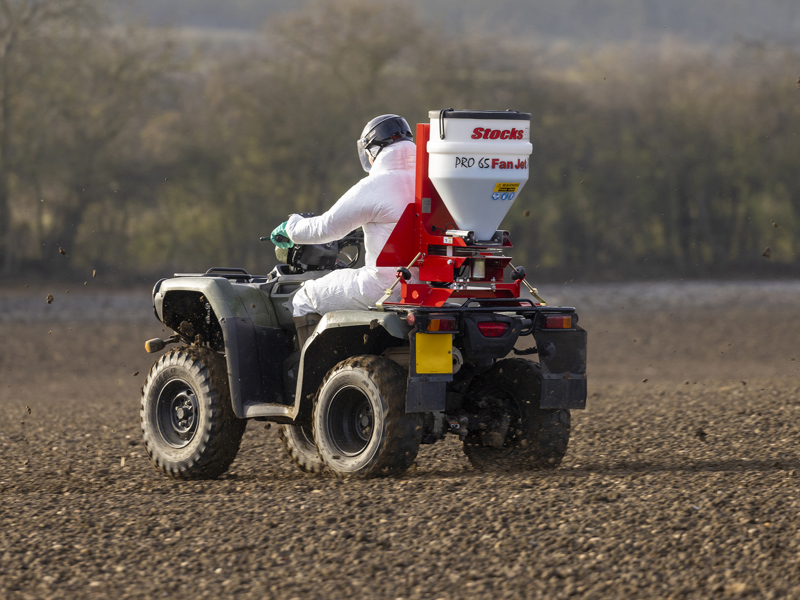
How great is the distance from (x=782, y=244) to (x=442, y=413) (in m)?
25.5

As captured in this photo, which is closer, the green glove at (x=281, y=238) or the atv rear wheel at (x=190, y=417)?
the green glove at (x=281, y=238)

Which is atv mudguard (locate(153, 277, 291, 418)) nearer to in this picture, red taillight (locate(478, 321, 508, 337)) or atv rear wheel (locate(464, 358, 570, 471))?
atv rear wheel (locate(464, 358, 570, 471))

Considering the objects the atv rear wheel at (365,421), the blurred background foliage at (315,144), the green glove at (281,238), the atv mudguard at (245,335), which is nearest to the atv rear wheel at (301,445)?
the atv mudguard at (245,335)

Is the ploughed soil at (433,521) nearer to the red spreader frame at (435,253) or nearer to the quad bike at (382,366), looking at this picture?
the quad bike at (382,366)

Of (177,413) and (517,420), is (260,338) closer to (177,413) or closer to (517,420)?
(177,413)

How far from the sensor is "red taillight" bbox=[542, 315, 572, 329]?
269 inches

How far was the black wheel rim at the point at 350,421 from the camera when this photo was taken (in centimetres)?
680

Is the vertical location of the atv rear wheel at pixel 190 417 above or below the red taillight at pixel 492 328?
below

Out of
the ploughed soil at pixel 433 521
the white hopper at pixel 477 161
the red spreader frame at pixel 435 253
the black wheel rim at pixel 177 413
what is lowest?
the ploughed soil at pixel 433 521

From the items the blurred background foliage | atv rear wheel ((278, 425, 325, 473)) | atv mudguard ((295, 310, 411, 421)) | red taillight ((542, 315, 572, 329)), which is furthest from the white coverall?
the blurred background foliage

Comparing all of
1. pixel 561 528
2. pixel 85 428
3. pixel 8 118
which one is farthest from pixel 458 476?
pixel 8 118

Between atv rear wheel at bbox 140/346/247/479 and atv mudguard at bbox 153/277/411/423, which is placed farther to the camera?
atv rear wheel at bbox 140/346/247/479

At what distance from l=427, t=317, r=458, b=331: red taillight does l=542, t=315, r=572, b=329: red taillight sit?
703 millimetres

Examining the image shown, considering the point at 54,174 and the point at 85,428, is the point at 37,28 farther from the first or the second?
the point at 85,428
